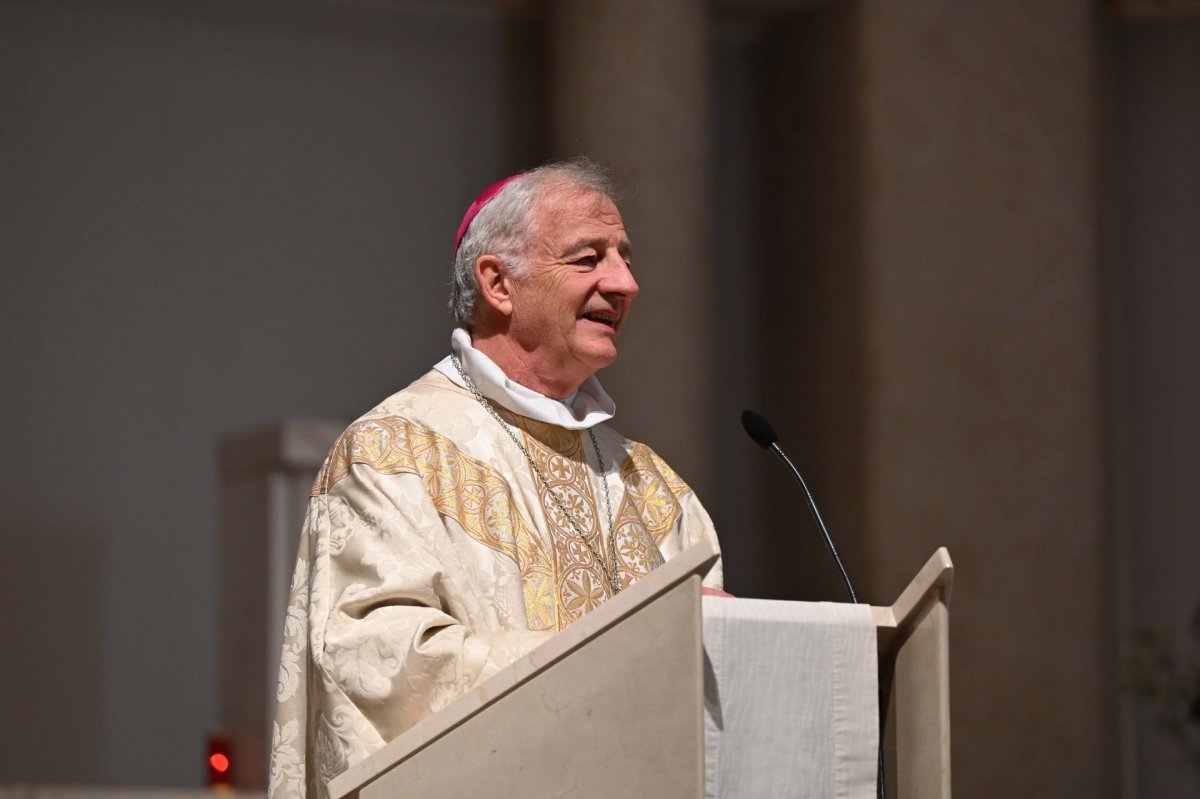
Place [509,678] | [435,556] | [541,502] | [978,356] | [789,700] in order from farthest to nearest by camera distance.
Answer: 1. [978,356]
2. [541,502]
3. [435,556]
4. [789,700]
5. [509,678]

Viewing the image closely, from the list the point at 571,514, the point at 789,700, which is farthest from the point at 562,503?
the point at 789,700

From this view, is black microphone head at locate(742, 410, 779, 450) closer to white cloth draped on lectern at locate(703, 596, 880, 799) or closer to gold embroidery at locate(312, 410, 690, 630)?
gold embroidery at locate(312, 410, 690, 630)

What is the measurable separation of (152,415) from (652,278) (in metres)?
2.16

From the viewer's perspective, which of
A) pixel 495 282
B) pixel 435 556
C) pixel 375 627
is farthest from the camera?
pixel 495 282

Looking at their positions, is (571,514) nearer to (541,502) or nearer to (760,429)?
(541,502)

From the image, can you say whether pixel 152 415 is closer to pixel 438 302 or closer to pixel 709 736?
pixel 438 302

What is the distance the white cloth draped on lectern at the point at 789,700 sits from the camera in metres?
2.34

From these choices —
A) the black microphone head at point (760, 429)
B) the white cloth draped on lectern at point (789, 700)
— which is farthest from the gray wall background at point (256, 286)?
the white cloth draped on lectern at point (789, 700)

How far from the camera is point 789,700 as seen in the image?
7.91 feet

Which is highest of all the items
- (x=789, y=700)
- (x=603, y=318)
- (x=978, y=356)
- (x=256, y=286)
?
(x=256, y=286)

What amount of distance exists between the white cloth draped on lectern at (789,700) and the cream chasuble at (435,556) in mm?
292

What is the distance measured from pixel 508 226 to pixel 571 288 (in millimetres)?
177

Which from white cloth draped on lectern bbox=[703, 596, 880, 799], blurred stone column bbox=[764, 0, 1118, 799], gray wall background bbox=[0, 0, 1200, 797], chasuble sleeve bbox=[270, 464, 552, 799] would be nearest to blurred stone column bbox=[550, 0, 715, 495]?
gray wall background bbox=[0, 0, 1200, 797]

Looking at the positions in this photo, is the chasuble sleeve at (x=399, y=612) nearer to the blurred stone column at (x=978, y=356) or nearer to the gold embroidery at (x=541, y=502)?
the gold embroidery at (x=541, y=502)
